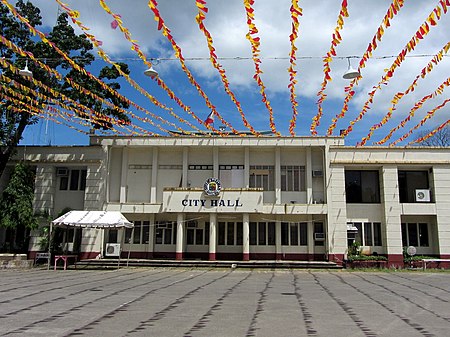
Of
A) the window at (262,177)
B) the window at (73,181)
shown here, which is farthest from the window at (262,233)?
the window at (73,181)

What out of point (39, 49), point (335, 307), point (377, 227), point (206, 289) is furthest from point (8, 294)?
point (377, 227)

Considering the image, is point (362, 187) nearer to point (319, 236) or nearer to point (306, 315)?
Result: point (319, 236)

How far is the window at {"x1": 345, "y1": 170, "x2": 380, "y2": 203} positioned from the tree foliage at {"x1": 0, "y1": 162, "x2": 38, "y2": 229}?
17298mm

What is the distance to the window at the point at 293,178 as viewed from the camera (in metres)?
23.6

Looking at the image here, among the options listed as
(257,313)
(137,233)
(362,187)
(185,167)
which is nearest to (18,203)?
(137,233)

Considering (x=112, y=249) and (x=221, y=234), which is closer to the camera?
(x=112, y=249)

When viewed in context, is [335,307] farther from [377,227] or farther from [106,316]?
[377,227]

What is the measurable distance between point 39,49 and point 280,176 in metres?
14.0

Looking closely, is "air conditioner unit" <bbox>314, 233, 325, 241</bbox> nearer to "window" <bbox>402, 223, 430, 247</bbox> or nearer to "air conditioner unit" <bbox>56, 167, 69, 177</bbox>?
"window" <bbox>402, 223, 430, 247</bbox>

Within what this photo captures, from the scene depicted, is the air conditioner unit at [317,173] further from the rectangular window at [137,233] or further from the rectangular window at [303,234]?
the rectangular window at [137,233]

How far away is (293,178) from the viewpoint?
2364cm

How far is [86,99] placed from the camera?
71.8ft

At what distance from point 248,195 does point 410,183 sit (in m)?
9.29

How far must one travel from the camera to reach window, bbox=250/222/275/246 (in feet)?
77.1
